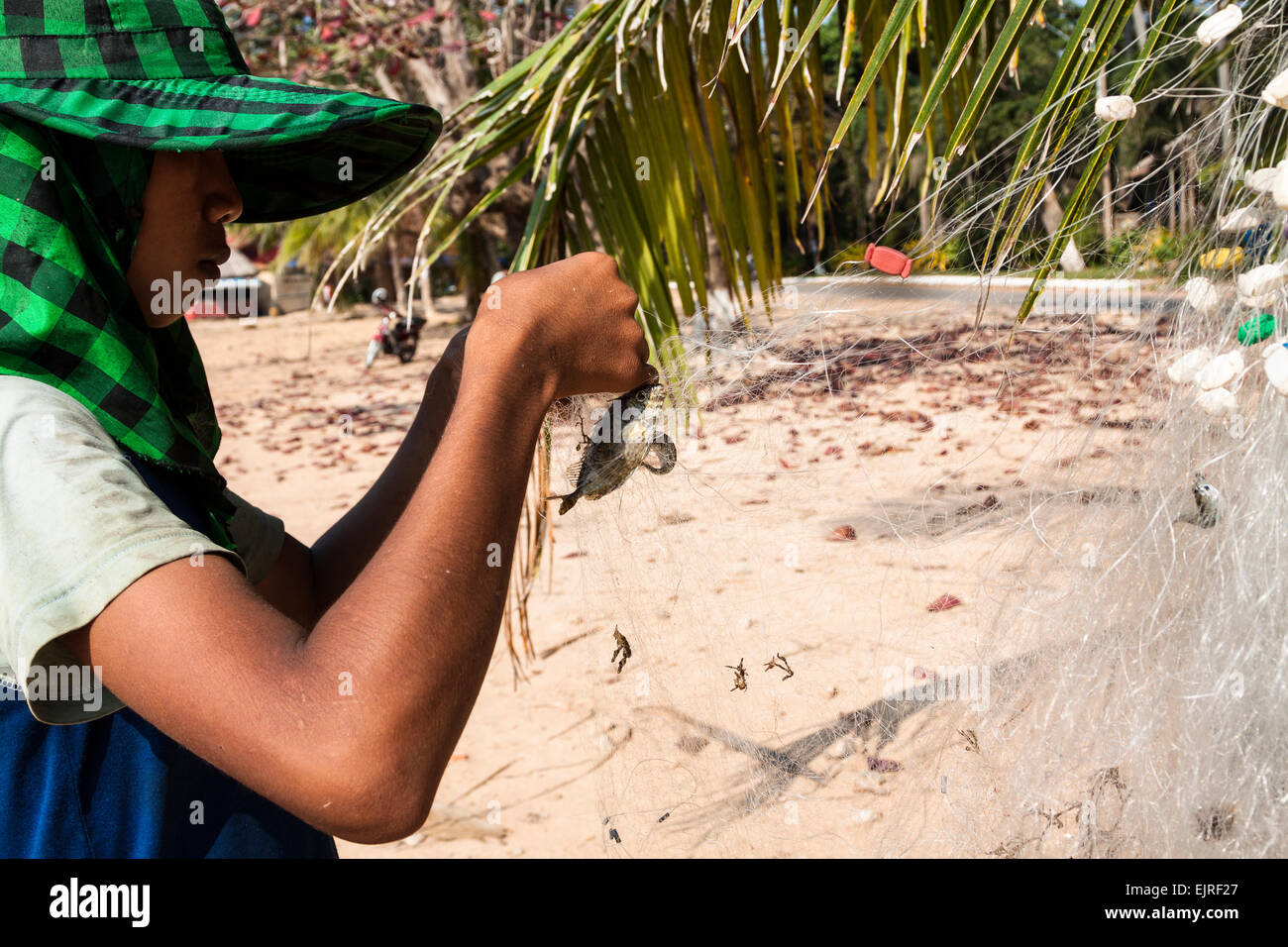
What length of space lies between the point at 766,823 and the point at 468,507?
153 cm

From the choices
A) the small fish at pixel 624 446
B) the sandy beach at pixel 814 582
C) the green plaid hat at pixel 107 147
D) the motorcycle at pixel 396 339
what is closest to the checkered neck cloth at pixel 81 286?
the green plaid hat at pixel 107 147

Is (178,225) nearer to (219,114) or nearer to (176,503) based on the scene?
(219,114)

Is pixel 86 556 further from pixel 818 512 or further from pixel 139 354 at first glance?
pixel 818 512

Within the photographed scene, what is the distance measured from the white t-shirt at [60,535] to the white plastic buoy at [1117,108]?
1.26 meters

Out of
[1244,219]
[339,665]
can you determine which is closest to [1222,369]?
[1244,219]

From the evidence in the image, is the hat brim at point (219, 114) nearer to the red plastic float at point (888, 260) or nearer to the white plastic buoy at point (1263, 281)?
the red plastic float at point (888, 260)

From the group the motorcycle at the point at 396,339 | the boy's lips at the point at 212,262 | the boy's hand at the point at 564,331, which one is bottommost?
the motorcycle at the point at 396,339

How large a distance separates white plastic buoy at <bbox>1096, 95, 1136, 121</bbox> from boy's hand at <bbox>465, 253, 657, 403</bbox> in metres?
0.72

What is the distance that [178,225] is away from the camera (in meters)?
1.17

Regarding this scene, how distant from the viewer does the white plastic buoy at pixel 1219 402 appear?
4.56 ft

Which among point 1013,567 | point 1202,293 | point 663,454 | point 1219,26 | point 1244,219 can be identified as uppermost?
point 1219,26

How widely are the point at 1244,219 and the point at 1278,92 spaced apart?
0.20 metres

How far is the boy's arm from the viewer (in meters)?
0.87

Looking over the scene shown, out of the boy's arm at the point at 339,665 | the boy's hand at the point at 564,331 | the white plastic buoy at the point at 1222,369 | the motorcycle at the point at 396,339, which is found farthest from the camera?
the motorcycle at the point at 396,339
